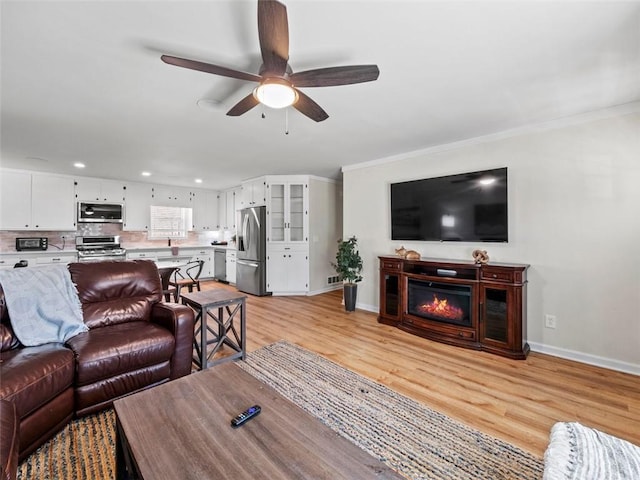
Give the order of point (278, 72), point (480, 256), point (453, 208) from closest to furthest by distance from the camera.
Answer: point (278, 72) < point (480, 256) < point (453, 208)

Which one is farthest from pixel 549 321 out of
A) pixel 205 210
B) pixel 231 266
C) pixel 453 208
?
pixel 205 210

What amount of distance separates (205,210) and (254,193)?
85.6 inches

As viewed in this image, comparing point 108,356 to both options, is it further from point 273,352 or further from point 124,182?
point 124,182

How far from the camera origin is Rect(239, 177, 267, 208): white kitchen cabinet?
18.4 feet

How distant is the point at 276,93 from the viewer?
5.84ft

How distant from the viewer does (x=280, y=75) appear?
65.7 inches

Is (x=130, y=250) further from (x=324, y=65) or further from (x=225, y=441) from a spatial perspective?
(x=225, y=441)

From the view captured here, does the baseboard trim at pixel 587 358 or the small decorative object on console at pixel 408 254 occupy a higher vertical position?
the small decorative object on console at pixel 408 254

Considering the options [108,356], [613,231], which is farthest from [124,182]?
[613,231]

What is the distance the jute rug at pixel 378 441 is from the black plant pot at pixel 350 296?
2101mm

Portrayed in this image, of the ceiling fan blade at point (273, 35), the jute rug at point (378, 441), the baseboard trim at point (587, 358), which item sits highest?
the ceiling fan blade at point (273, 35)

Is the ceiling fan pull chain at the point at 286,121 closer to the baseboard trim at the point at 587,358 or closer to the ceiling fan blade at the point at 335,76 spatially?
the ceiling fan blade at the point at 335,76

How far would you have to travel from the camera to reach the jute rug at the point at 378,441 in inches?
58.0

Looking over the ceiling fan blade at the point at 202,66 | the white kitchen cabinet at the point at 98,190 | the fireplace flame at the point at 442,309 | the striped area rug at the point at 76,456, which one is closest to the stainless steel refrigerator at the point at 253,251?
the white kitchen cabinet at the point at 98,190
